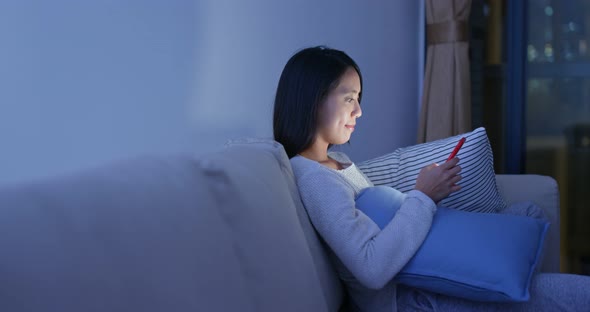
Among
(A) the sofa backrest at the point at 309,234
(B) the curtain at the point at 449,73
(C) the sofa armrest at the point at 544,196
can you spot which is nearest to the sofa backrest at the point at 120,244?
(A) the sofa backrest at the point at 309,234

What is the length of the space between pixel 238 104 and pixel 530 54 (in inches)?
67.9

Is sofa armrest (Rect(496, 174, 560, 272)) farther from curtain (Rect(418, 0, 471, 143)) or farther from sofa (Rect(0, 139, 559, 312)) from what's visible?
sofa (Rect(0, 139, 559, 312))

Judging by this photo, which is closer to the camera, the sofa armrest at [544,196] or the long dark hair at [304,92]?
the long dark hair at [304,92]

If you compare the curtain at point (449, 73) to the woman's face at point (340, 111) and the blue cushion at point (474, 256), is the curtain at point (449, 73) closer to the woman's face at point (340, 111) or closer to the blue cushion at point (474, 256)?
the woman's face at point (340, 111)

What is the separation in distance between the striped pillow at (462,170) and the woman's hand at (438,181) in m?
0.36

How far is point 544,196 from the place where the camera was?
2.10 meters

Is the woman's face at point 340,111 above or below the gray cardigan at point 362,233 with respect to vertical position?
above

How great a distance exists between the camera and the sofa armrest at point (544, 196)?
2035 mm

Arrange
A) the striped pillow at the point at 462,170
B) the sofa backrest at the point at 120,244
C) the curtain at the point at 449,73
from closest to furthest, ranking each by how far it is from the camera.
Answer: the sofa backrest at the point at 120,244
the striped pillow at the point at 462,170
the curtain at the point at 449,73

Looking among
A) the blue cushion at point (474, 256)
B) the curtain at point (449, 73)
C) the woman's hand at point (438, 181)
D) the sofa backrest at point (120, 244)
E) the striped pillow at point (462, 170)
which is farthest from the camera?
the curtain at point (449, 73)

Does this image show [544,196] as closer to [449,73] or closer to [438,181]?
[438,181]

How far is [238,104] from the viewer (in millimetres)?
2145

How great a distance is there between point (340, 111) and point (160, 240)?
0.88 m

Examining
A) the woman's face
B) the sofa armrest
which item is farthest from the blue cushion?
the sofa armrest
